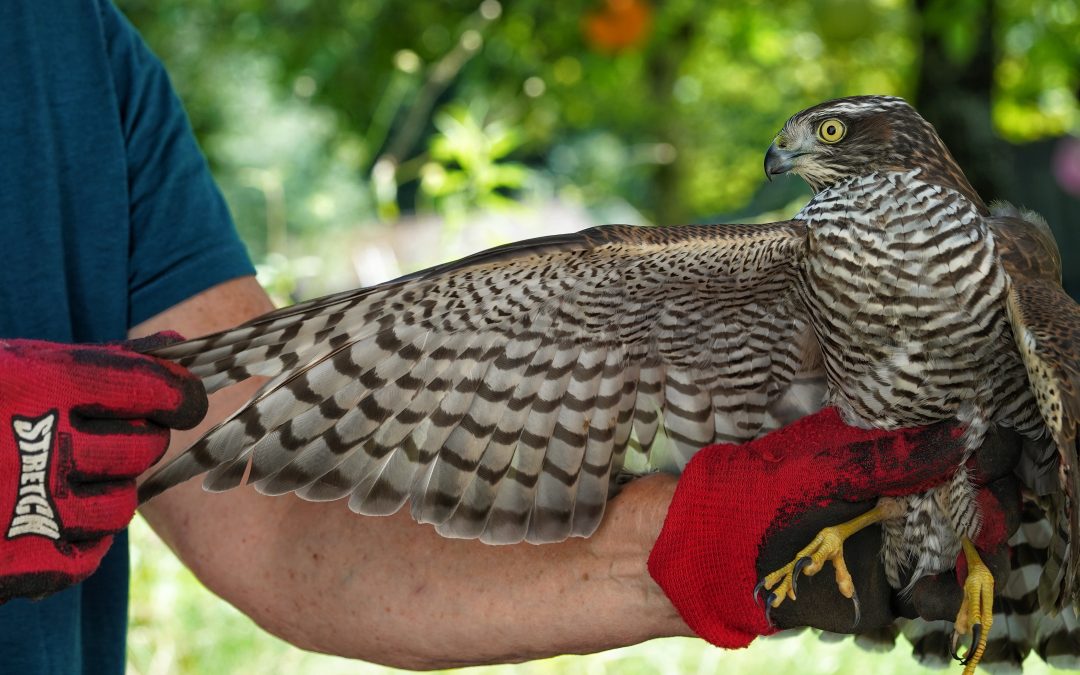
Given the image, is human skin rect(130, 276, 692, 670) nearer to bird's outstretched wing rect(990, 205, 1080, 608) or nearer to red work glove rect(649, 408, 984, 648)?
red work glove rect(649, 408, 984, 648)

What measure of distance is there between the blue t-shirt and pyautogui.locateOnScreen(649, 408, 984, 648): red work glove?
1.12 meters

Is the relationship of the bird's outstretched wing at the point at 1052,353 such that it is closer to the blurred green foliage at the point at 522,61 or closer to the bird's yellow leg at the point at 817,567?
the bird's yellow leg at the point at 817,567

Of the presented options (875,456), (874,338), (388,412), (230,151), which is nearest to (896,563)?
(875,456)

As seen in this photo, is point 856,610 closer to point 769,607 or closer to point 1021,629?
point 769,607

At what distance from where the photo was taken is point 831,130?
2.38m

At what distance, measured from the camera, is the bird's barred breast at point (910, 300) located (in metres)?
2.08

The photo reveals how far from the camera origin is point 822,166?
2.40m

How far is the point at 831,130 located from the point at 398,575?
4.49ft

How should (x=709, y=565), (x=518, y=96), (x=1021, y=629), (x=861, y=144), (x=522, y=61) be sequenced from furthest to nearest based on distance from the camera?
(x=522, y=61)
(x=518, y=96)
(x=1021, y=629)
(x=861, y=144)
(x=709, y=565)

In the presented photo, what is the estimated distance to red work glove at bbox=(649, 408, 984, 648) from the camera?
210 centimetres

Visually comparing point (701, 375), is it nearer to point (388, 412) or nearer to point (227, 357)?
point (388, 412)

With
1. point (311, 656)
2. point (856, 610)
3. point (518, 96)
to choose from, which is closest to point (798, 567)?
point (856, 610)

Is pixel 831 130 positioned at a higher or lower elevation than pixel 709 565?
higher

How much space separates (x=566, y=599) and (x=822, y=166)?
1.12m
